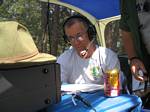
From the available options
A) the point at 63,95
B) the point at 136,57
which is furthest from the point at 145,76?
the point at 63,95

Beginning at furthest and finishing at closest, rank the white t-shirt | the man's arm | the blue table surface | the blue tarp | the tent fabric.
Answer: the blue tarp < the white t-shirt < the man's arm < the blue table surface < the tent fabric

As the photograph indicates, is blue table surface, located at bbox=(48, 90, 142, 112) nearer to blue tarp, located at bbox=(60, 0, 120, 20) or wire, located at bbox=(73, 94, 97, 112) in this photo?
wire, located at bbox=(73, 94, 97, 112)

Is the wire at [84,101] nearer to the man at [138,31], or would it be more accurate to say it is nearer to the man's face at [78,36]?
the man at [138,31]

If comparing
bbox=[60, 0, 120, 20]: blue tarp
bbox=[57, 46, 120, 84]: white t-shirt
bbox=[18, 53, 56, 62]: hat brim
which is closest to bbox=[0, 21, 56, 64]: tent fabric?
bbox=[18, 53, 56, 62]: hat brim

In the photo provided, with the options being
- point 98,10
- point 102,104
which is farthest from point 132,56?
point 98,10

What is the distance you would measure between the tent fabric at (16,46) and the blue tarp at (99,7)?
6.50 ft

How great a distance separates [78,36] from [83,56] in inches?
6.2

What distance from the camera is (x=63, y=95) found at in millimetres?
2332

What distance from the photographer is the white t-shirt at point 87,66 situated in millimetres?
2951

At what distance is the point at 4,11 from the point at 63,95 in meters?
7.75

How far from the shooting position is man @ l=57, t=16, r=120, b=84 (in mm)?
2973

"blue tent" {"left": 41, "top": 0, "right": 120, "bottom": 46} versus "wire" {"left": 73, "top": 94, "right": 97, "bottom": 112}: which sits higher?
"blue tent" {"left": 41, "top": 0, "right": 120, "bottom": 46}

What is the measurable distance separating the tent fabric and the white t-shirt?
1110 millimetres

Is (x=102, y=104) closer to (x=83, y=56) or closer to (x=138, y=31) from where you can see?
(x=138, y=31)
